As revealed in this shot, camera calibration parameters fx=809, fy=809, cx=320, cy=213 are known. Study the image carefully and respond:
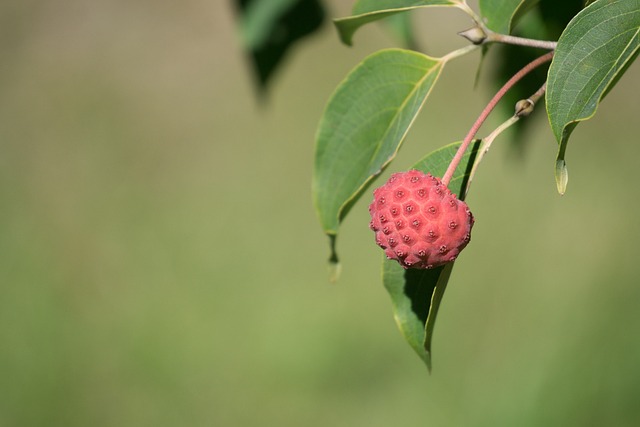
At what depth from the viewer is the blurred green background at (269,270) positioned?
3725 millimetres

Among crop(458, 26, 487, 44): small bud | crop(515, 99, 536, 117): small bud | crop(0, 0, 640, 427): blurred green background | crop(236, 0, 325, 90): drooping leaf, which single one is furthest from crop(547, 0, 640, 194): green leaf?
crop(0, 0, 640, 427): blurred green background

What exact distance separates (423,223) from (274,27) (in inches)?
37.0

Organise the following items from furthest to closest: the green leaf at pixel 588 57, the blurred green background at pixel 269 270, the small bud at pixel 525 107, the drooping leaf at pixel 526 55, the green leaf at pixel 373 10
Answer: the blurred green background at pixel 269 270 < the drooping leaf at pixel 526 55 < the green leaf at pixel 373 10 < the small bud at pixel 525 107 < the green leaf at pixel 588 57

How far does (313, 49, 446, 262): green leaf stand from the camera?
49.8 inches

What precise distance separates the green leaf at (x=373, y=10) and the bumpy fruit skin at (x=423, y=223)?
0.26m

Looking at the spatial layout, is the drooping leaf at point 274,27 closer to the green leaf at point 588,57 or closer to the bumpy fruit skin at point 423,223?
the bumpy fruit skin at point 423,223

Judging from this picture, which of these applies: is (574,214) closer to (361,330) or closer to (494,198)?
(494,198)

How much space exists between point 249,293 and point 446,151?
3440 mm

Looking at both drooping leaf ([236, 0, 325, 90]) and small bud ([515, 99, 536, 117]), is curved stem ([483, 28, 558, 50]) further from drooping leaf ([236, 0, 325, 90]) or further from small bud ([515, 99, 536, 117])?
drooping leaf ([236, 0, 325, 90])

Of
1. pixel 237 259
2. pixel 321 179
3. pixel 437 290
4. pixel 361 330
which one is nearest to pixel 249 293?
pixel 237 259

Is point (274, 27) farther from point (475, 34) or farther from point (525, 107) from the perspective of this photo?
point (525, 107)

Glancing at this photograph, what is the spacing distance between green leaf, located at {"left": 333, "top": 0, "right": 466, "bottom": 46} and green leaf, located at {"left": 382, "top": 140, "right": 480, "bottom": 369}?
224 millimetres

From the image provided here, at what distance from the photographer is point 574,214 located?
4414 mm

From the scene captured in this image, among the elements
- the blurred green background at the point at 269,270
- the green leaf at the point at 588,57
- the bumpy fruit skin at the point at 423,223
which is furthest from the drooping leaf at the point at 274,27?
the blurred green background at the point at 269,270
